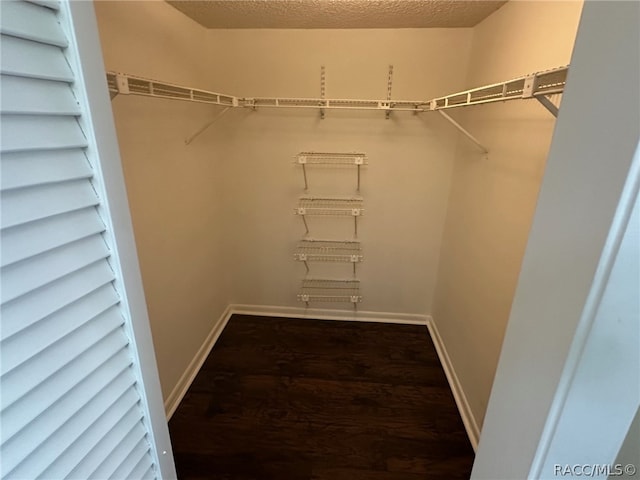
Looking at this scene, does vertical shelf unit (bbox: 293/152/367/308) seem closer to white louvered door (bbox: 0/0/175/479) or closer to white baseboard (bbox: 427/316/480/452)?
white baseboard (bbox: 427/316/480/452)

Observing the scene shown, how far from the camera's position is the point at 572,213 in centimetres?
52

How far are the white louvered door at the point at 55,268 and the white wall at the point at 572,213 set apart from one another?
2.74ft

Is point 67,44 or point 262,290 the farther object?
point 262,290

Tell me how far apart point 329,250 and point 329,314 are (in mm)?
617

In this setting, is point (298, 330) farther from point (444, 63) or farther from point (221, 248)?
point (444, 63)

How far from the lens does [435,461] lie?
1.75 m

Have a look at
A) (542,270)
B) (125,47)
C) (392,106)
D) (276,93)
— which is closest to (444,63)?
(392,106)

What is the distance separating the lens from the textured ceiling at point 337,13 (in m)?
1.81

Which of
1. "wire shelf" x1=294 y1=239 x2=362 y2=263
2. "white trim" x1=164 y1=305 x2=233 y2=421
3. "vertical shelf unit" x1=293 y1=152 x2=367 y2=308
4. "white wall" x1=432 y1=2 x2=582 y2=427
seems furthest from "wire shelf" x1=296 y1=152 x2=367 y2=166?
"white trim" x1=164 y1=305 x2=233 y2=421

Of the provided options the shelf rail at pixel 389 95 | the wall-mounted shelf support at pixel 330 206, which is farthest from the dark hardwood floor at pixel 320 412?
the shelf rail at pixel 389 95

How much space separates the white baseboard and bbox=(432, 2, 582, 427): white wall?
5 centimetres

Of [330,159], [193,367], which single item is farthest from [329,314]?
[330,159]

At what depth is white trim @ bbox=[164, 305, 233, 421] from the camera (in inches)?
79.2

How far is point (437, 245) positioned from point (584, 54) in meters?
2.29
